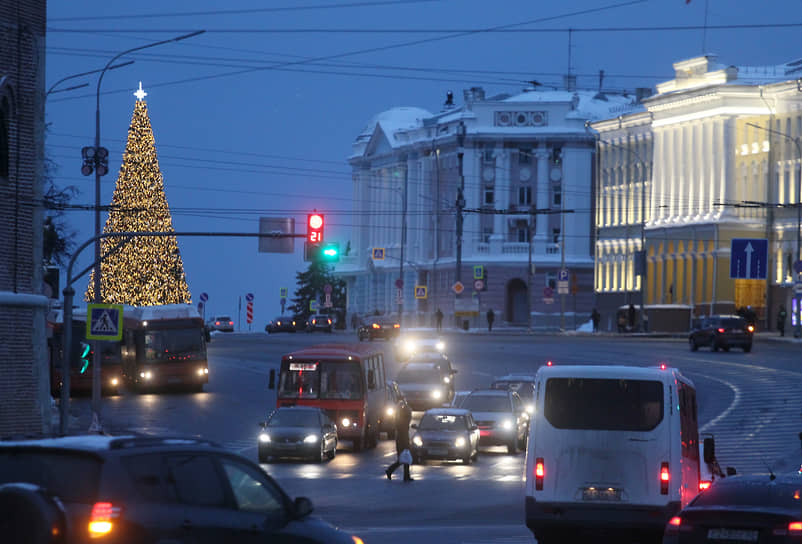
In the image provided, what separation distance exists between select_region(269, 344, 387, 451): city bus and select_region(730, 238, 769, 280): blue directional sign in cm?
3269

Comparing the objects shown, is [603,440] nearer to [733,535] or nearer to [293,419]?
[733,535]

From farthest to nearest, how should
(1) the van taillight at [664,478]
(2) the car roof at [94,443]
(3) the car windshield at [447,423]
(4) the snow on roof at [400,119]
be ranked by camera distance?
(4) the snow on roof at [400,119] → (3) the car windshield at [447,423] → (1) the van taillight at [664,478] → (2) the car roof at [94,443]

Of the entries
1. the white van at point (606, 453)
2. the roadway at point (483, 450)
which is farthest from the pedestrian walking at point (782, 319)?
the white van at point (606, 453)

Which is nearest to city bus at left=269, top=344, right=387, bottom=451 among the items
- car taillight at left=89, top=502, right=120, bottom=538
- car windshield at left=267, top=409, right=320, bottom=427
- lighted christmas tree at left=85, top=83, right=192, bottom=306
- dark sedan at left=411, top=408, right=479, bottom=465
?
car windshield at left=267, top=409, right=320, bottom=427

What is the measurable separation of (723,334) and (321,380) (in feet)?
92.1

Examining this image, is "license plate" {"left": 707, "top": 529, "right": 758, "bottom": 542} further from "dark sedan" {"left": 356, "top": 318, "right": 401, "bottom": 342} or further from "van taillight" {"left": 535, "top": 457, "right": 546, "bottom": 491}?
"dark sedan" {"left": 356, "top": 318, "right": 401, "bottom": 342}

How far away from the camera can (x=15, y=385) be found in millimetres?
34500

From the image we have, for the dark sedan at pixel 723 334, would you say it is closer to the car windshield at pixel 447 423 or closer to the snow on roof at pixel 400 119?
the car windshield at pixel 447 423

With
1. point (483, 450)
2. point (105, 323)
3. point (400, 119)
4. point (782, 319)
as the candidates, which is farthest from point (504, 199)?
point (105, 323)

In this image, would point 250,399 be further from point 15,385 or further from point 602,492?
point 602,492

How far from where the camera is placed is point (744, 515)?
1313 centimetres

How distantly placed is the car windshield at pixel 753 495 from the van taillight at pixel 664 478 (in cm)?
509

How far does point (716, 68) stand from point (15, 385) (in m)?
71.6

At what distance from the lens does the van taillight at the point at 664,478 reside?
1902 centimetres
